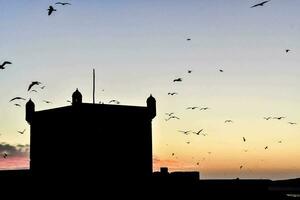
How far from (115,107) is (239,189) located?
1552cm

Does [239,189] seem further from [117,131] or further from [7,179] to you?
[7,179]

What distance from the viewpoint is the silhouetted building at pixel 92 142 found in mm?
50000

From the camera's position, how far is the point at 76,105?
51969mm

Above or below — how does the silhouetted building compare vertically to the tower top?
below

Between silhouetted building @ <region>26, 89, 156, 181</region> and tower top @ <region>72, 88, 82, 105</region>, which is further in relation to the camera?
tower top @ <region>72, 88, 82, 105</region>

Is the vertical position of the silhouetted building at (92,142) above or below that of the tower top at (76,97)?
below

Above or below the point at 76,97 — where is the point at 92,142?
below

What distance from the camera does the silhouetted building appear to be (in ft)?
164

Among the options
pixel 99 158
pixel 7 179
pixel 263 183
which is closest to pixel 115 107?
pixel 99 158

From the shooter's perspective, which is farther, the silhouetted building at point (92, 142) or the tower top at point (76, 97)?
the tower top at point (76, 97)

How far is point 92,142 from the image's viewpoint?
50562mm

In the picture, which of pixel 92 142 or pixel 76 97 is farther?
A: pixel 76 97

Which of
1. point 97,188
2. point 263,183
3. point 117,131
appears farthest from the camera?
point 263,183

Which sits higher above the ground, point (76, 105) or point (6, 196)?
point (76, 105)
